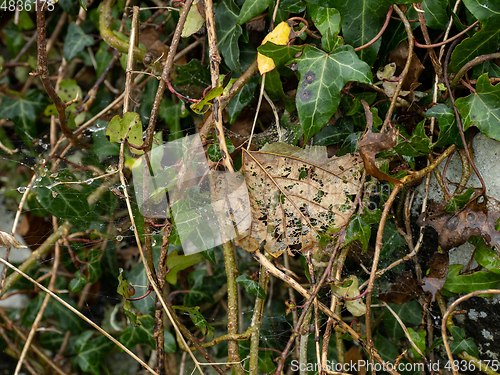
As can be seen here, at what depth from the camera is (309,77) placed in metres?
0.73

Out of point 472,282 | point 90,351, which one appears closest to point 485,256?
point 472,282

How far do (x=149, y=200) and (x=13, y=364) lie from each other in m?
1.14

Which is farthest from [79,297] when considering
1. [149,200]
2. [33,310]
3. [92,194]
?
[149,200]

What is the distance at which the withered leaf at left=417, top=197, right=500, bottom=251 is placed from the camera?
71 cm

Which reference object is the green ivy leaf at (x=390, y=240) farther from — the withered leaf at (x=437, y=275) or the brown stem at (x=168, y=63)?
the brown stem at (x=168, y=63)

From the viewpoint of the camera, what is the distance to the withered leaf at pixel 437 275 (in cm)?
76

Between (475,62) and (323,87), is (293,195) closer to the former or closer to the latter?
(323,87)

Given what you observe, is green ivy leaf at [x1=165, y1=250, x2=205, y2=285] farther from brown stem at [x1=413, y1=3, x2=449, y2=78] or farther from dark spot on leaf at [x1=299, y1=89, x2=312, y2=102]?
brown stem at [x1=413, y1=3, x2=449, y2=78]

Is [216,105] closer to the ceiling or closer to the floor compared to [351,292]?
closer to the ceiling

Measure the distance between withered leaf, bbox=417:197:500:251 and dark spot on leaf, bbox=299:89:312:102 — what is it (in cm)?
40

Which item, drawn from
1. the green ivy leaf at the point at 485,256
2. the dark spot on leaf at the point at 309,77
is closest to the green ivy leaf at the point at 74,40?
the dark spot on leaf at the point at 309,77

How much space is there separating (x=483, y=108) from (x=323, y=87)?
362mm

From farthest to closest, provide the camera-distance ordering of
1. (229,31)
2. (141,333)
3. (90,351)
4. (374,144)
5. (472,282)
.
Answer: (90,351) < (141,333) < (229,31) < (472,282) < (374,144)

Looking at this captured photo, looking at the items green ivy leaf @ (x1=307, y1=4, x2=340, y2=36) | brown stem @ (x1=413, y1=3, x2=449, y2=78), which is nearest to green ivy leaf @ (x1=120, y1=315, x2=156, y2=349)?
green ivy leaf @ (x1=307, y1=4, x2=340, y2=36)
